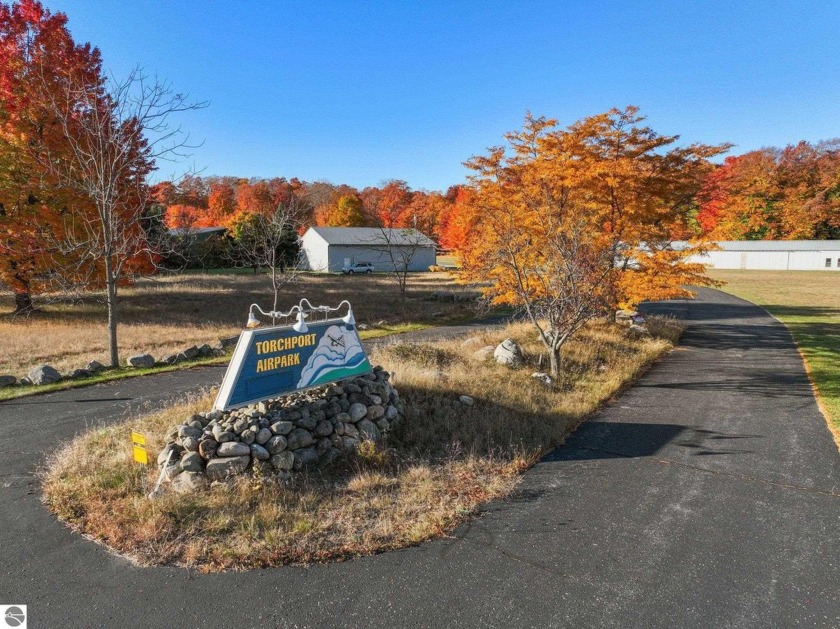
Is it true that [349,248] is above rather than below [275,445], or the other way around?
above

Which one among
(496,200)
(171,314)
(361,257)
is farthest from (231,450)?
(361,257)

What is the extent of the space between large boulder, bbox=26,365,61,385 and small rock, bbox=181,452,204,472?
7340 mm

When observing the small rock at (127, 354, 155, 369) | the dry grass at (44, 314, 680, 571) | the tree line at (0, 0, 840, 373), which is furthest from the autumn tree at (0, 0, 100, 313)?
the dry grass at (44, 314, 680, 571)

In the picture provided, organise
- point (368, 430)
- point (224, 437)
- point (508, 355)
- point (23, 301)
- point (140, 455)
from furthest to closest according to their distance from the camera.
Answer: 1. point (23, 301)
2. point (508, 355)
3. point (368, 430)
4. point (224, 437)
5. point (140, 455)

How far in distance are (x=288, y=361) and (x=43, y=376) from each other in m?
7.82

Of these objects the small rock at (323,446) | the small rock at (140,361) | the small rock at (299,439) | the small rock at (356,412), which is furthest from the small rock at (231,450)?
the small rock at (140,361)

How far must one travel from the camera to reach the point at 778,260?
222ft

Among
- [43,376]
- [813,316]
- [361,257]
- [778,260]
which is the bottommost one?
[43,376]

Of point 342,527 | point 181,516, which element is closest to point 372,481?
point 342,527

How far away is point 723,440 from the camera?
8242 mm

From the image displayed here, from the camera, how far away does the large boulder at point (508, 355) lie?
12570 millimetres

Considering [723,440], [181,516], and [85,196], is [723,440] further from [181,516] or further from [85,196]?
[85,196]

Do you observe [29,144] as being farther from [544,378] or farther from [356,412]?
[544,378]

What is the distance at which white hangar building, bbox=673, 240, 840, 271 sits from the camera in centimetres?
6407
